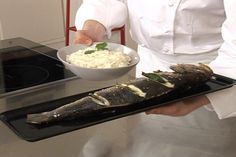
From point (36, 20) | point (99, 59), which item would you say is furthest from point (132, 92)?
point (36, 20)

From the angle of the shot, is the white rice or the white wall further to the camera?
the white wall

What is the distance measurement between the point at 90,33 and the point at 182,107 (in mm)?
348

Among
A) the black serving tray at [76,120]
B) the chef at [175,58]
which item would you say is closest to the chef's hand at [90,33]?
the chef at [175,58]

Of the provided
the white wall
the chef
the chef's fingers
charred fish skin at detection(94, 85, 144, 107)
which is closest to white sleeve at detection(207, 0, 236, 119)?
the chef

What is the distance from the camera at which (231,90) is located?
731 millimetres

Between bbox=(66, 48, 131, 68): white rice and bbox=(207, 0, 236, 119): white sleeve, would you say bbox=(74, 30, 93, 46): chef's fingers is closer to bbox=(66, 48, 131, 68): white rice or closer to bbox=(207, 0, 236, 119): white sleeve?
bbox=(66, 48, 131, 68): white rice

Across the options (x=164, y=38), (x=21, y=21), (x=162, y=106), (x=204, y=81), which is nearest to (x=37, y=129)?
(x=162, y=106)

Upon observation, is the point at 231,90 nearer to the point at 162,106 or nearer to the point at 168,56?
the point at 162,106

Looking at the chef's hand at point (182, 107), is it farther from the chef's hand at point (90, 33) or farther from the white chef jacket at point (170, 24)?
the chef's hand at point (90, 33)

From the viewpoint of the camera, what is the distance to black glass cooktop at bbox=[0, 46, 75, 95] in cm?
85

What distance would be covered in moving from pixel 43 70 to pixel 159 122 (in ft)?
1.12

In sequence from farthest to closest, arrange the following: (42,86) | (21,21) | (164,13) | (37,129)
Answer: (21,21)
(164,13)
(42,86)
(37,129)

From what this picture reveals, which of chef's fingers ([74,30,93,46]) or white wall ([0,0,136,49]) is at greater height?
chef's fingers ([74,30,93,46])

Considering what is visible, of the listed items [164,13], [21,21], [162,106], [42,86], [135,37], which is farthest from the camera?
[21,21]
